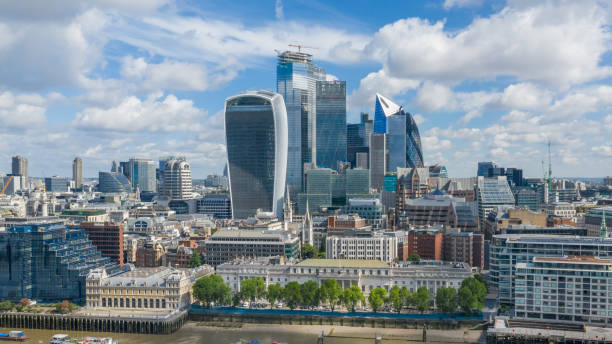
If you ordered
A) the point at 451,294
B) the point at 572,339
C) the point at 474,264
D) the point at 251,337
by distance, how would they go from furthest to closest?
the point at 474,264 → the point at 451,294 → the point at 251,337 → the point at 572,339

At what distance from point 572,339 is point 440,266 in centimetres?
3575

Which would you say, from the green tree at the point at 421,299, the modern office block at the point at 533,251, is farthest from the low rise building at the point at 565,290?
the green tree at the point at 421,299

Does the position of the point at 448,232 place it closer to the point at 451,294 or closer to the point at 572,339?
the point at 451,294

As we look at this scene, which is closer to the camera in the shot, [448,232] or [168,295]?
[168,295]

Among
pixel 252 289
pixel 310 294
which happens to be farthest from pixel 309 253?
pixel 310 294

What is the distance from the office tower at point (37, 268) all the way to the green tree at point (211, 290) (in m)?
24.3

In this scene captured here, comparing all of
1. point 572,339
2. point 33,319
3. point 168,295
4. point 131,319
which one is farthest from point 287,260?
point 572,339

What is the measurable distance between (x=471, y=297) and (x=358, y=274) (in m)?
22.8

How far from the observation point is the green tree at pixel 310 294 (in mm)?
116312

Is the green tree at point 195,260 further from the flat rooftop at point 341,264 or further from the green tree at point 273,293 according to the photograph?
the green tree at point 273,293

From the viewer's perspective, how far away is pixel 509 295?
118250 mm

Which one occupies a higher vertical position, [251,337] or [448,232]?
[448,232]

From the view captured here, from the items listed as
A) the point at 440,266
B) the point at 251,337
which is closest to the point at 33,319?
the point at 251,337

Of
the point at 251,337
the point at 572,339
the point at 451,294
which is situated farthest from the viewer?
the point at 451,294
